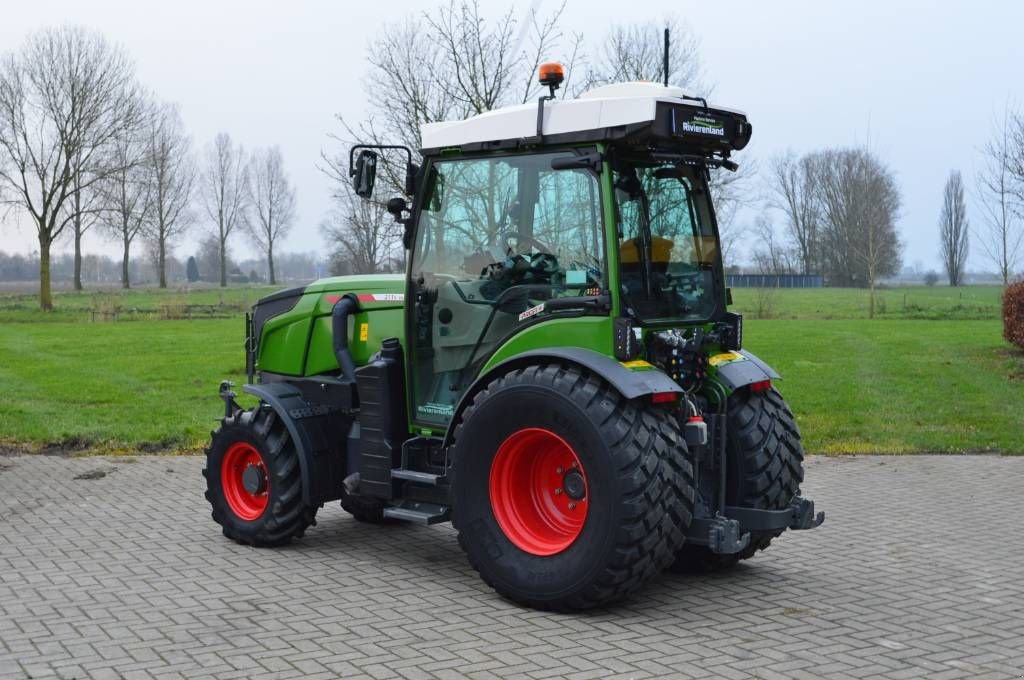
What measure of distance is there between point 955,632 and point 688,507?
140 cm

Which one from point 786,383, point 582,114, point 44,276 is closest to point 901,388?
point 786,383

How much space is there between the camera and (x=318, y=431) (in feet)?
23.6

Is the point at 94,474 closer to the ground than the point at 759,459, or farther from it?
closer to the ground

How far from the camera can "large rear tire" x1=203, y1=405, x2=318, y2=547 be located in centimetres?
711

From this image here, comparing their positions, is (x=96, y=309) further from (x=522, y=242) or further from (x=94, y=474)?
(x=522, y=242)

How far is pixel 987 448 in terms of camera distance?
11328 mm

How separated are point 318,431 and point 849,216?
52.2m

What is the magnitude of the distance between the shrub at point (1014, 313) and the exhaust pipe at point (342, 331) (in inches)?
551

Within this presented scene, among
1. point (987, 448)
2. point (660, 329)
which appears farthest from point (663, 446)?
point (987, 448)

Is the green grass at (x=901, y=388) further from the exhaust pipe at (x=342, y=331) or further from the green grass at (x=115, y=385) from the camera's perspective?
the green grass at (x=115, y=385)

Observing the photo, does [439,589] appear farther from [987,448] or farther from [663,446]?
[987,448]

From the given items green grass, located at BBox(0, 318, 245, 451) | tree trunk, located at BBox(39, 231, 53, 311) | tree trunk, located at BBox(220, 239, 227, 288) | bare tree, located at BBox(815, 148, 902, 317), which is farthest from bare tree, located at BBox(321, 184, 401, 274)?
tree trunk, located at BBox(220, 239, 227, 288)

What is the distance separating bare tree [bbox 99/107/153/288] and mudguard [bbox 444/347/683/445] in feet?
123

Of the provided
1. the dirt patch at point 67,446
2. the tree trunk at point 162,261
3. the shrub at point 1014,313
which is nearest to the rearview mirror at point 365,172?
the dirt patch at point 67,446
